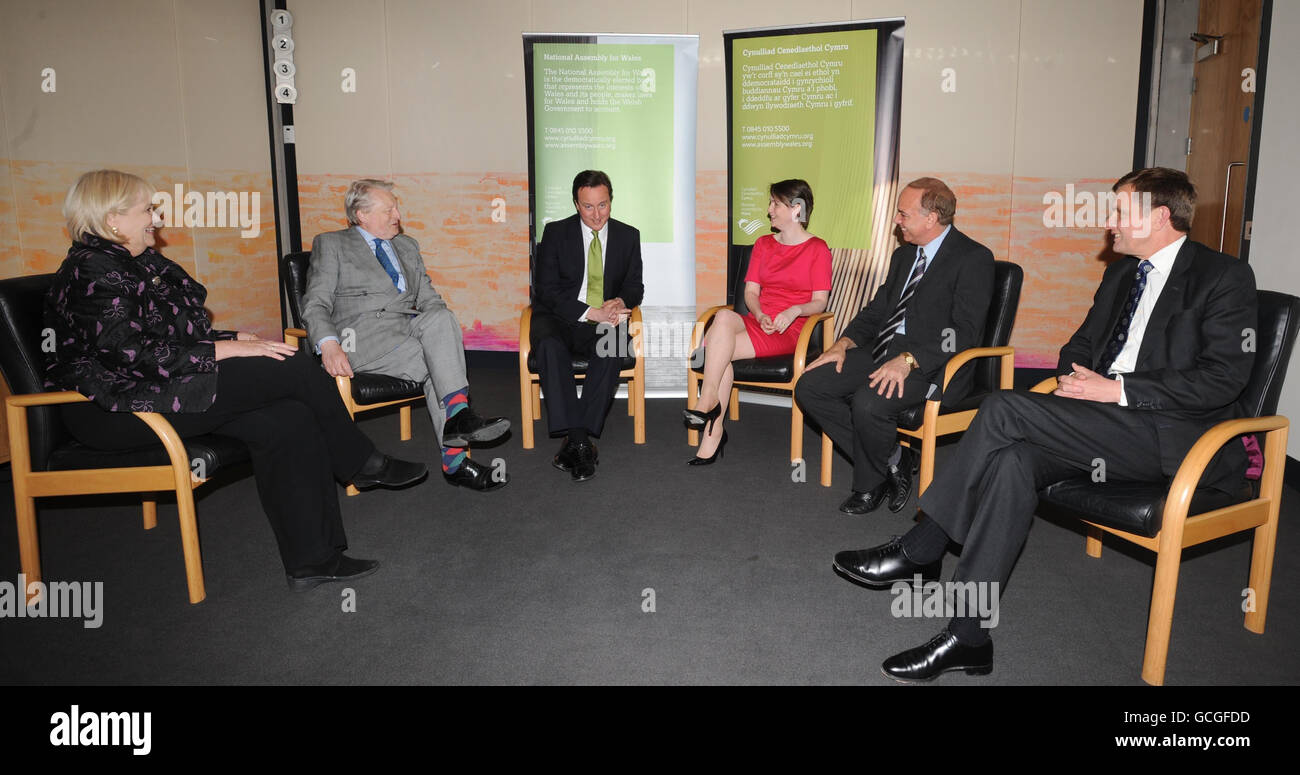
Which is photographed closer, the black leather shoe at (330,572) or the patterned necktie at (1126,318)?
the patterned necktie at (1126,318)

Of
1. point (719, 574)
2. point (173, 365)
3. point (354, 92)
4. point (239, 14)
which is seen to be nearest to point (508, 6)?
point (354, 92)

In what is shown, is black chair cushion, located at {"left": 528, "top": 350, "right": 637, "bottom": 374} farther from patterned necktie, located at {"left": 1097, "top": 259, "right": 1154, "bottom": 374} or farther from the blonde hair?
patterned necktie, located at {"left": 1097, "top": 259, "right": 1154, "bottom": 374}

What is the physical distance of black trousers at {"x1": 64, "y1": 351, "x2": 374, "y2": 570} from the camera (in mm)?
2441

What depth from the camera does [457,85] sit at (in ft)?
19.4

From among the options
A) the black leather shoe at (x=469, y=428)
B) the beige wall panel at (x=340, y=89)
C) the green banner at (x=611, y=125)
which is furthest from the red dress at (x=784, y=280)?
the beige wall panel at (x=340, y=89)

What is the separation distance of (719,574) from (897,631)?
62 cm

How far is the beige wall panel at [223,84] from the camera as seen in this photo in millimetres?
5121

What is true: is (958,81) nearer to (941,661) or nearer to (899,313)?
(899,313)

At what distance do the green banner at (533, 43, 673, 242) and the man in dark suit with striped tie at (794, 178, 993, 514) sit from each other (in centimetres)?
174

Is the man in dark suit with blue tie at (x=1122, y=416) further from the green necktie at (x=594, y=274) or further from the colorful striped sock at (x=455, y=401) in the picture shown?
the green necktie at (x=594, y=274)

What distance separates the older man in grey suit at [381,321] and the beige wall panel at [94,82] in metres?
1.69

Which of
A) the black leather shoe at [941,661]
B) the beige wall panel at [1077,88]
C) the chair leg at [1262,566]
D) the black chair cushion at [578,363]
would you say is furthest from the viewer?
the beige wall panel at [1077,88]

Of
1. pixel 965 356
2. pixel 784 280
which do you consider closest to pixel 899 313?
pixel 965 356
